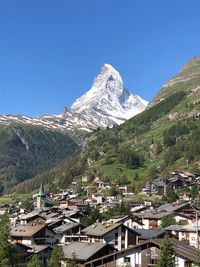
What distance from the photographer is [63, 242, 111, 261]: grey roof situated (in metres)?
63.4

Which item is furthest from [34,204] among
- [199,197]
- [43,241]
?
[43,241]

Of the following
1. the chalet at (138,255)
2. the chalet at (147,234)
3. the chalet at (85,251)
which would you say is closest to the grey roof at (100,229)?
the chalet at (147,234)

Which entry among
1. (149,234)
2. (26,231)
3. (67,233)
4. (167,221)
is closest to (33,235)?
(26,231)

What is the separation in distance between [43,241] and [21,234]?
3834mm

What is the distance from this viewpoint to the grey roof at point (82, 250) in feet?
208

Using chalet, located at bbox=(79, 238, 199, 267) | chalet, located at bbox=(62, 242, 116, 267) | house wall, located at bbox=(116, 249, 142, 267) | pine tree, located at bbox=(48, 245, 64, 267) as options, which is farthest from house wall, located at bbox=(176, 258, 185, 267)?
pine tree, located at bbox=(48, 245, 64, 267)

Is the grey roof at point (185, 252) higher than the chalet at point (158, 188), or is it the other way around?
the chalet at point (158, 188)

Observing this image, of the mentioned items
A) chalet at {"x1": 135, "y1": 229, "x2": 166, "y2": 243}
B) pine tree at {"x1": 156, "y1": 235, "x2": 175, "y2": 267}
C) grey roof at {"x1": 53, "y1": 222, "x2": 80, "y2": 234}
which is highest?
grey roof at {"x1": 53, "y1": 222, "x2": 80, "y2": 234}

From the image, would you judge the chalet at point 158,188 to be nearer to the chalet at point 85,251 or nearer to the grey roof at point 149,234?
the grey roof at point 149,234

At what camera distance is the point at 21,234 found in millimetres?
82750

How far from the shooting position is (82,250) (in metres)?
65.9

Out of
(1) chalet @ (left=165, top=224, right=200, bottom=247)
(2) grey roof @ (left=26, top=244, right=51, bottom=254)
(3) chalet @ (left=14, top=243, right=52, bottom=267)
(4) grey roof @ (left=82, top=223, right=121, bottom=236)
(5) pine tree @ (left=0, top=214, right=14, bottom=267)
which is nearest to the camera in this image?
(5) pine tree @ (left=0, top=214, right=14, bottom=267)

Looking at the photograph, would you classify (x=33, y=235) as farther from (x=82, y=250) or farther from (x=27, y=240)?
(x=82, y=250)

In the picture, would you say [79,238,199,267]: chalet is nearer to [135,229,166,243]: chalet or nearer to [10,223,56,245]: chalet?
[135,229,166,243]: chalet
